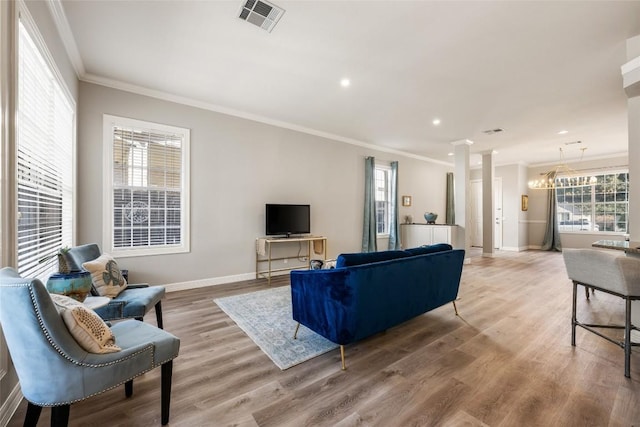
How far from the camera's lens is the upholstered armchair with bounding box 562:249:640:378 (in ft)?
6.41

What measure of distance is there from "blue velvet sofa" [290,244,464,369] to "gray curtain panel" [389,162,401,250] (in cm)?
409

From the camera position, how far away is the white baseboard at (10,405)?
1.45 m

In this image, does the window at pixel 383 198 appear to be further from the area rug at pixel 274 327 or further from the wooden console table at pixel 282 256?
the area rug at pixel 274 327

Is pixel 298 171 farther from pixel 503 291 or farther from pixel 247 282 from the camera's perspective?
pixel 503 291

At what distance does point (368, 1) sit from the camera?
2.11 m

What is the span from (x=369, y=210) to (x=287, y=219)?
86.0 inches

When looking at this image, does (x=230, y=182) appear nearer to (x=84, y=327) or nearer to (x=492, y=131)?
(x=84, y=327)

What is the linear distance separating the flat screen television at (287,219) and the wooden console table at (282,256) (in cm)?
14

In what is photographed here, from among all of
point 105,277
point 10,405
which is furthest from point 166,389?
point 105,277

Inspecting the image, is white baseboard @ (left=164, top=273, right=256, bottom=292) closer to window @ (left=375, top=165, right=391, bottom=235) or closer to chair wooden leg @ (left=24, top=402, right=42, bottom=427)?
chair wooden leg @ (left=24, top=402, right=42, bottom=427)

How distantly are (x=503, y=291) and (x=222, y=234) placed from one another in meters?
4.36

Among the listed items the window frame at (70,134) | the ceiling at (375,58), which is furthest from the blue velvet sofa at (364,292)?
the ceiling at (375,58)

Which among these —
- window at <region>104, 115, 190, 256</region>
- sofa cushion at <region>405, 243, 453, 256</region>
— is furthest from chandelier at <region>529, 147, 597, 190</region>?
window at <region>104, 115, 190, 256</region>

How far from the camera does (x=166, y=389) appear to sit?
146 centimetres
